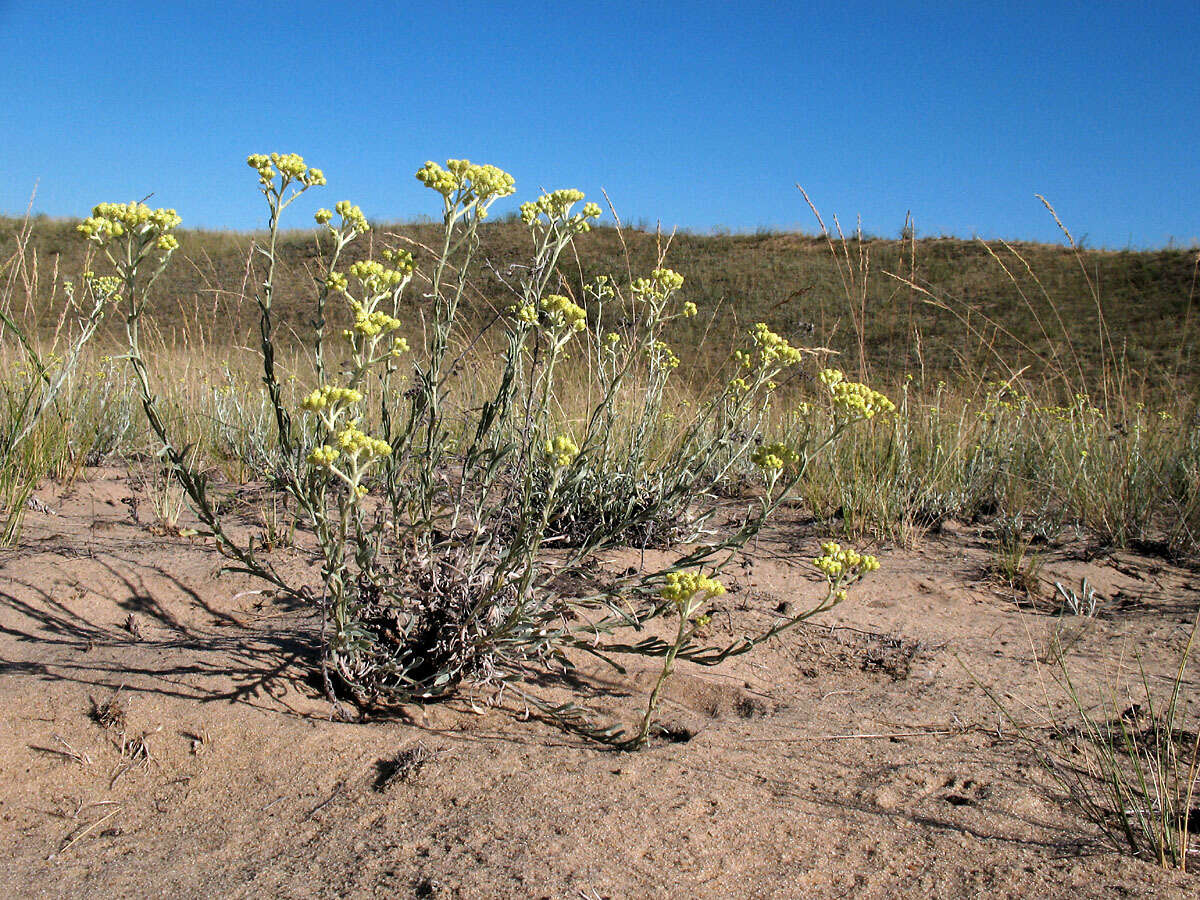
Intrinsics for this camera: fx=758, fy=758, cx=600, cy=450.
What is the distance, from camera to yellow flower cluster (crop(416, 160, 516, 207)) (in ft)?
5.94

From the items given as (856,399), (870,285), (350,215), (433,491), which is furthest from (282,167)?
(870,285)

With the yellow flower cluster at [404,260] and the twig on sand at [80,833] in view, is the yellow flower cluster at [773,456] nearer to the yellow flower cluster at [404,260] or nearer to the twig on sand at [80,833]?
the yellow flower cluster at [404,260]

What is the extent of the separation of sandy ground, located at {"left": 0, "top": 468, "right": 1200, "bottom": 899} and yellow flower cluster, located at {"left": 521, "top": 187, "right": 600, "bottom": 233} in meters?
1.25

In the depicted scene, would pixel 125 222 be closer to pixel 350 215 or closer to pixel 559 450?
pixel 350 215

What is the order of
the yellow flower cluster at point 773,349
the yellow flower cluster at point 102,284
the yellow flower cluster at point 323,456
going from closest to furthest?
the yellow flower cluster at point 323,456, the yellow flower cluster at point 773,349, the yellow flower cluster at point 102,284

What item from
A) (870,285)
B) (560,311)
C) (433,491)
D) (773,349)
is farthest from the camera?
(870,285)

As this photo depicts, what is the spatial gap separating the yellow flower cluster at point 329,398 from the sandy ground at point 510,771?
0.76m

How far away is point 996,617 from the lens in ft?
8.68

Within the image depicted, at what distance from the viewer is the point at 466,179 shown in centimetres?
187

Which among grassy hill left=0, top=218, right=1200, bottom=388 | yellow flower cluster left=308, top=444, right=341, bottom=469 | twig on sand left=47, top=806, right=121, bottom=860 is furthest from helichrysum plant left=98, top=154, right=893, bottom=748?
grassy hill left=0, top=218, right=1200, bottom=388

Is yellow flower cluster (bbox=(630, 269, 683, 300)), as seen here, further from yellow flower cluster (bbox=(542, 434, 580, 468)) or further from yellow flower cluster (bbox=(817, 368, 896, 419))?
yellow flower cluster (bbox=(542, 434, 580, 468))

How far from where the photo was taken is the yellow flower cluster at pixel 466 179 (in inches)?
71.3

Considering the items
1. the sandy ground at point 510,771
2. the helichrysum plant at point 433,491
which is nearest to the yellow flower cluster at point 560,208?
the helichrysum plant at point 433,491

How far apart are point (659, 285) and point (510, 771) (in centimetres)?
161
